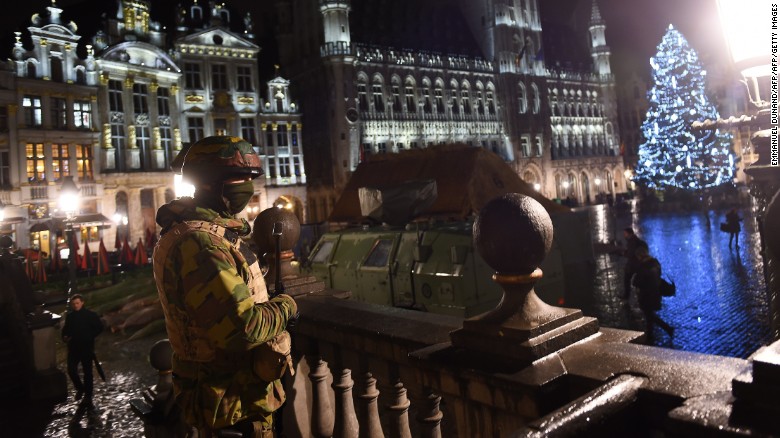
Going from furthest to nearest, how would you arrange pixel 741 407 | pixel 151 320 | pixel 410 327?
pixel 151 320 < pixel 410 327 < pixel 741 407

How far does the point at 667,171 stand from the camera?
120 feet

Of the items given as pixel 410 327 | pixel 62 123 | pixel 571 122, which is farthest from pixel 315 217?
pixel 410 327

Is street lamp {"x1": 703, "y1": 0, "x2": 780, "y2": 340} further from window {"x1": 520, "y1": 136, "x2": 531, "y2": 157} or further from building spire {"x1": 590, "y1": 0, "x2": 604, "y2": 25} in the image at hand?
building spire {"x1": 590, "y1": 0, "x2": 604, "y2": 25}

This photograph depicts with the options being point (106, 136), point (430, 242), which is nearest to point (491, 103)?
point (106, 136)

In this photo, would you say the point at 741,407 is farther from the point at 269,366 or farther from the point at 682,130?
the point at 682,130

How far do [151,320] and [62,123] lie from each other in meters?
19.8

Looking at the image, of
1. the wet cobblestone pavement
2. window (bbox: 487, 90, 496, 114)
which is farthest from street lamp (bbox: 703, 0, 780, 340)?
window (bbox: 487, 90, 496, 114)

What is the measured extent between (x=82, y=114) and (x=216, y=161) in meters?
31.1

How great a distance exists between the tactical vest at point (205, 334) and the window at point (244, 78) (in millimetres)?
34646

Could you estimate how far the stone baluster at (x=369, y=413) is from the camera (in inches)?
139

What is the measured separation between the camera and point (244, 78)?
Result: 115ft

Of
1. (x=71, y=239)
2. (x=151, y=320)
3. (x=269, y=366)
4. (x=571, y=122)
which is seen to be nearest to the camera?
(x=269, y=366)

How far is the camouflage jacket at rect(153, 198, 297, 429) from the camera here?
2.17 meters

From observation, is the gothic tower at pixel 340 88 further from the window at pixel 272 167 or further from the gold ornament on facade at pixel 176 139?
the gold ornament on facade at pixel 176 139
